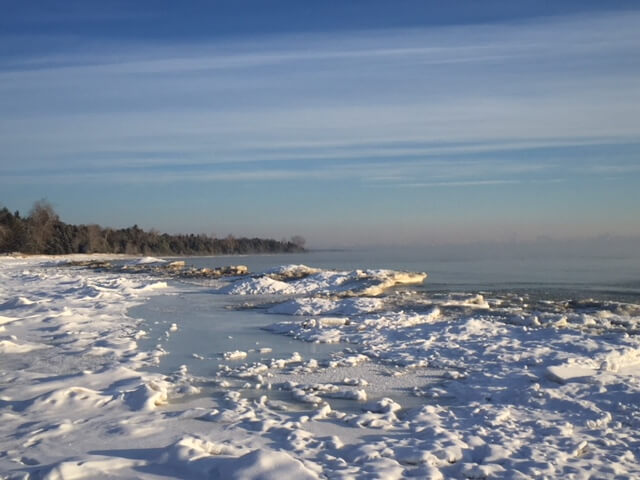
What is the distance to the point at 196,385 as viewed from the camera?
7.68 m

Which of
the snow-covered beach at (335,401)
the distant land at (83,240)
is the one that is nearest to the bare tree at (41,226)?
the distant land at (83,240)

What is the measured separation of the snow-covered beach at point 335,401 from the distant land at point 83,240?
203ft

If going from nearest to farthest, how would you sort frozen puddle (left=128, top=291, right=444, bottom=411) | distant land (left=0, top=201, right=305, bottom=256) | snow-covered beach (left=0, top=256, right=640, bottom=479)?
snow-covered beach (left=0, top=256, right=640, bottom=479) → frozen puddle (left=128, top=291, right=444, bottom=411) → distant land (left=0, top=201, right=305, bottom=256)

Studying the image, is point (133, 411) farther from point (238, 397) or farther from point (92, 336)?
point (92, 336)

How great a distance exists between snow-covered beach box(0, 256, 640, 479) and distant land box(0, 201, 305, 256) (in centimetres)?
6183

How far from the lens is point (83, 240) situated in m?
77.1

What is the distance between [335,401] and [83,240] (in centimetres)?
7734

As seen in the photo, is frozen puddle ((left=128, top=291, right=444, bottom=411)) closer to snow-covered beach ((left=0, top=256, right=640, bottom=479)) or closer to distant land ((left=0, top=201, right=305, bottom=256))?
snow-covered beach ((left=0, top=256, right=640, bottom=479))

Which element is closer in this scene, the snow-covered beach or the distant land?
the snow-covered beach

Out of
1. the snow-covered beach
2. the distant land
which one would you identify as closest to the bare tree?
the distant land

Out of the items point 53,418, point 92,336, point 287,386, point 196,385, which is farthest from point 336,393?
point 92,336

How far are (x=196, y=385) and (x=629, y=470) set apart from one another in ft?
17.0

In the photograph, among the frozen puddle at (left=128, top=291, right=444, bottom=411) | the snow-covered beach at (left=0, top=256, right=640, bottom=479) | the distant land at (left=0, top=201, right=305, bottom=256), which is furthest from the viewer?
the distant land at (left=0, top=201, right=305, bottom=256)

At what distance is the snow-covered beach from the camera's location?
4.96 meters
